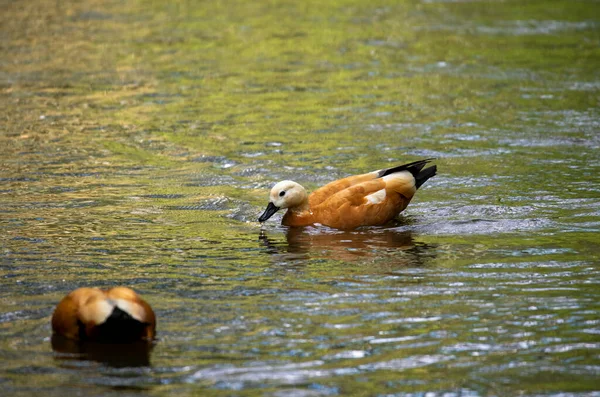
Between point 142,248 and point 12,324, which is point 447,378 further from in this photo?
point 142,248

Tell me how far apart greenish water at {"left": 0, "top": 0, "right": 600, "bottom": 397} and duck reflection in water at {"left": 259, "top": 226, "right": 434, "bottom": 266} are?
0.04 meters

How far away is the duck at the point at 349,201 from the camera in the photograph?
393 inches

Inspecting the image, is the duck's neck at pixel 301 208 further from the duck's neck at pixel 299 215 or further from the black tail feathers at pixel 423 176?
the black tail feathers at pixel 423 176

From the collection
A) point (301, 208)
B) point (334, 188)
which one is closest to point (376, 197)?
point (334, 188)

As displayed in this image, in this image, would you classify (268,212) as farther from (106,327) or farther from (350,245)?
(106,327)

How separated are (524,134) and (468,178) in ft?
7.48

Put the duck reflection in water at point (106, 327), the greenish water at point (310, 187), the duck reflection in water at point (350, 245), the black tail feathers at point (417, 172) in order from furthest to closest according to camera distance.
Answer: the black tail feathers at point (417, 172) < the duck reflection in water at point (350, 245) < the duck reflection in water at point (106, 327) < the greenish water at point (310, 187)

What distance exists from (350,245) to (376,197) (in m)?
0.83

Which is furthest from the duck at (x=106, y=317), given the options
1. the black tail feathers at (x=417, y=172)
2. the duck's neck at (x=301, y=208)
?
the black tail feathers at (x=417, y=172)

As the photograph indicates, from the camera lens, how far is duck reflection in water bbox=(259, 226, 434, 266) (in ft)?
28.9

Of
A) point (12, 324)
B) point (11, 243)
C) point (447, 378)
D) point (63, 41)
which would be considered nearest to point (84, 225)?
point (11, 243)

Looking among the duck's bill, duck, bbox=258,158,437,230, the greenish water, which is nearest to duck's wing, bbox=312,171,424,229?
duck, bbox=258,158,437,230

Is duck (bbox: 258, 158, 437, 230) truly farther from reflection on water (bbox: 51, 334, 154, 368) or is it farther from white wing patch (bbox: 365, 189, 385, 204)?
reflection on water (bbox: 51, 334, 154, 368)

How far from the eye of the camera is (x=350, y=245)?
368 inches
